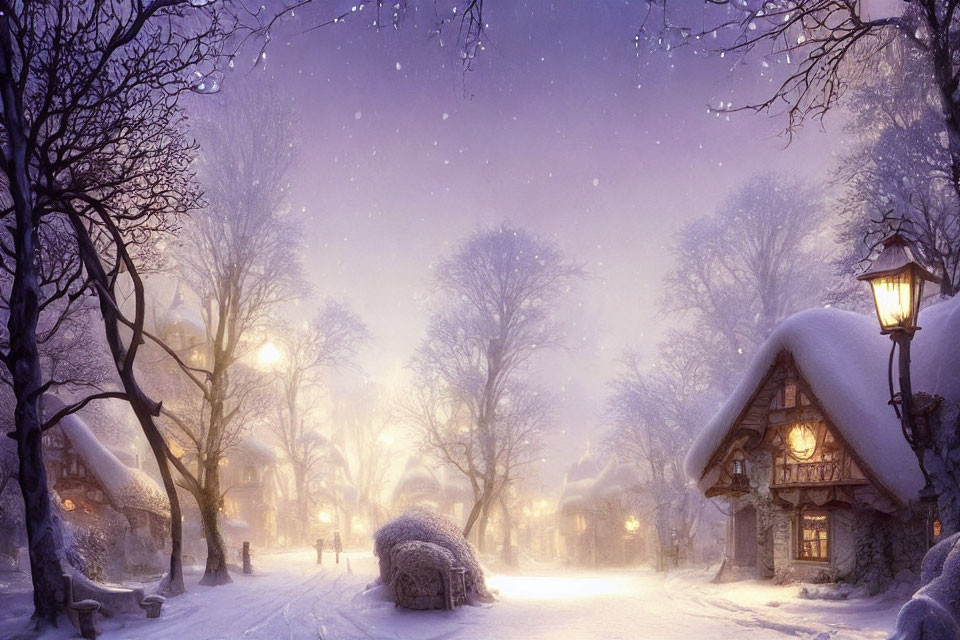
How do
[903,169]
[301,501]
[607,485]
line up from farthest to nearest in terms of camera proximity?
1. [607,485]
2. [301,501]
3. [903,169]

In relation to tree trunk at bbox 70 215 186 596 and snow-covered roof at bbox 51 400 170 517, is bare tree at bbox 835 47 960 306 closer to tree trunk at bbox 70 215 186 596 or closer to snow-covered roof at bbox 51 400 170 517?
tree trunk at bbox 70 215 186 596

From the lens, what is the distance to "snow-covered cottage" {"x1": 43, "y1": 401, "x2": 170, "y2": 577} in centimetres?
1984

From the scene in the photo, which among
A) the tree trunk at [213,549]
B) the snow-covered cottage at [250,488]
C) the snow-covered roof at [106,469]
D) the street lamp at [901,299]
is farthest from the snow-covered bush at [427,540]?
the snow-covered cottage at [250,488]

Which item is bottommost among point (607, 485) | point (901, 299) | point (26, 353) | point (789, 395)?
point (607, 485)

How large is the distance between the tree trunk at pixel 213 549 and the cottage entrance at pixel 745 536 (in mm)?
14274

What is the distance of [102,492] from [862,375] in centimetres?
2136

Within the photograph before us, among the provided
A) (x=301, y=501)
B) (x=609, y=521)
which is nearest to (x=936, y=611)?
(x=609, y=521)

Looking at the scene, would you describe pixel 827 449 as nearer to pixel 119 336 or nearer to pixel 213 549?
pixel 119 336

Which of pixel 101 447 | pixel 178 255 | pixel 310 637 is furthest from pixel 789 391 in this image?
pixel 101 447

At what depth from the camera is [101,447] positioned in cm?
2031

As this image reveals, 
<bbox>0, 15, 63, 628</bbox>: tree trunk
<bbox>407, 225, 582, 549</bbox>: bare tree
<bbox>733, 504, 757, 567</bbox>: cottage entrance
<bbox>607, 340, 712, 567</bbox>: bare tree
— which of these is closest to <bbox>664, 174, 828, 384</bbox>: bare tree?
<bbox>607, 340, 712, 567</bbox>: bare tree

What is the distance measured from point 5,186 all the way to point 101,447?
12.4 metres

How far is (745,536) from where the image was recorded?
1888cm

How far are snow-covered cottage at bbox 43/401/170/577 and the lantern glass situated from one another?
20.8 meters
